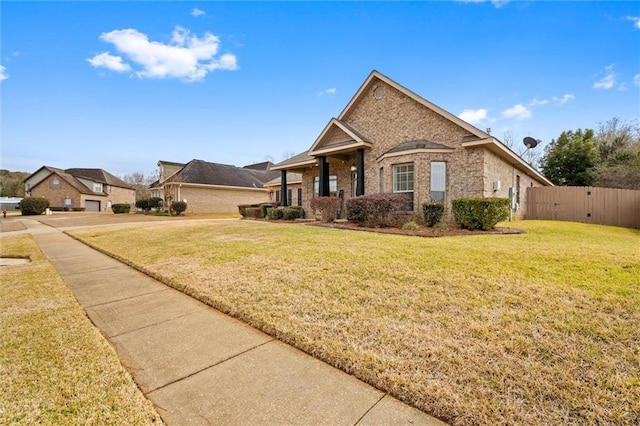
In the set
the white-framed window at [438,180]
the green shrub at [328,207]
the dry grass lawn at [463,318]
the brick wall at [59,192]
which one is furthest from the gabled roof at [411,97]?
the brick wall at [59,192]

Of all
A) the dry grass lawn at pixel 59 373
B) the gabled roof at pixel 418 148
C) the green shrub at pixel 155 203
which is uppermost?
the gabled roof at pixel 418 148

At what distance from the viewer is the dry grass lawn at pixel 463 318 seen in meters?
2.17

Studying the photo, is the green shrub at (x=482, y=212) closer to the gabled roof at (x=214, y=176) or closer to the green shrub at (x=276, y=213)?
the green shrub at (x=276, y=213)

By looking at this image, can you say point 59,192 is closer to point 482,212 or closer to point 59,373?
point 59,373

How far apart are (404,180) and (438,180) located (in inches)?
57.9

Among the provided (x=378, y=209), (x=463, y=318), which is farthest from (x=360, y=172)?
(x=463, y=318)

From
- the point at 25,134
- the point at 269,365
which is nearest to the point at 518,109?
the point at 269,365

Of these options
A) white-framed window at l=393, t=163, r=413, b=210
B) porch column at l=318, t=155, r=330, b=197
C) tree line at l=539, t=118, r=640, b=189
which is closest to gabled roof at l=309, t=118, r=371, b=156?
porch column at l=318, t=155, r=330, b=197

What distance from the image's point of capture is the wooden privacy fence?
50.0 feet

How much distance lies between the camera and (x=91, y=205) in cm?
4303

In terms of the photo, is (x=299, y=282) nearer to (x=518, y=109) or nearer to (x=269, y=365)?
(x=269, y=365)

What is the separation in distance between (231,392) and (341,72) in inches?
705

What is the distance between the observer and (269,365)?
267 cm

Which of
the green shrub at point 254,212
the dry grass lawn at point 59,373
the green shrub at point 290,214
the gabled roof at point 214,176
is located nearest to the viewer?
the dry grass lawn at point 59,373
